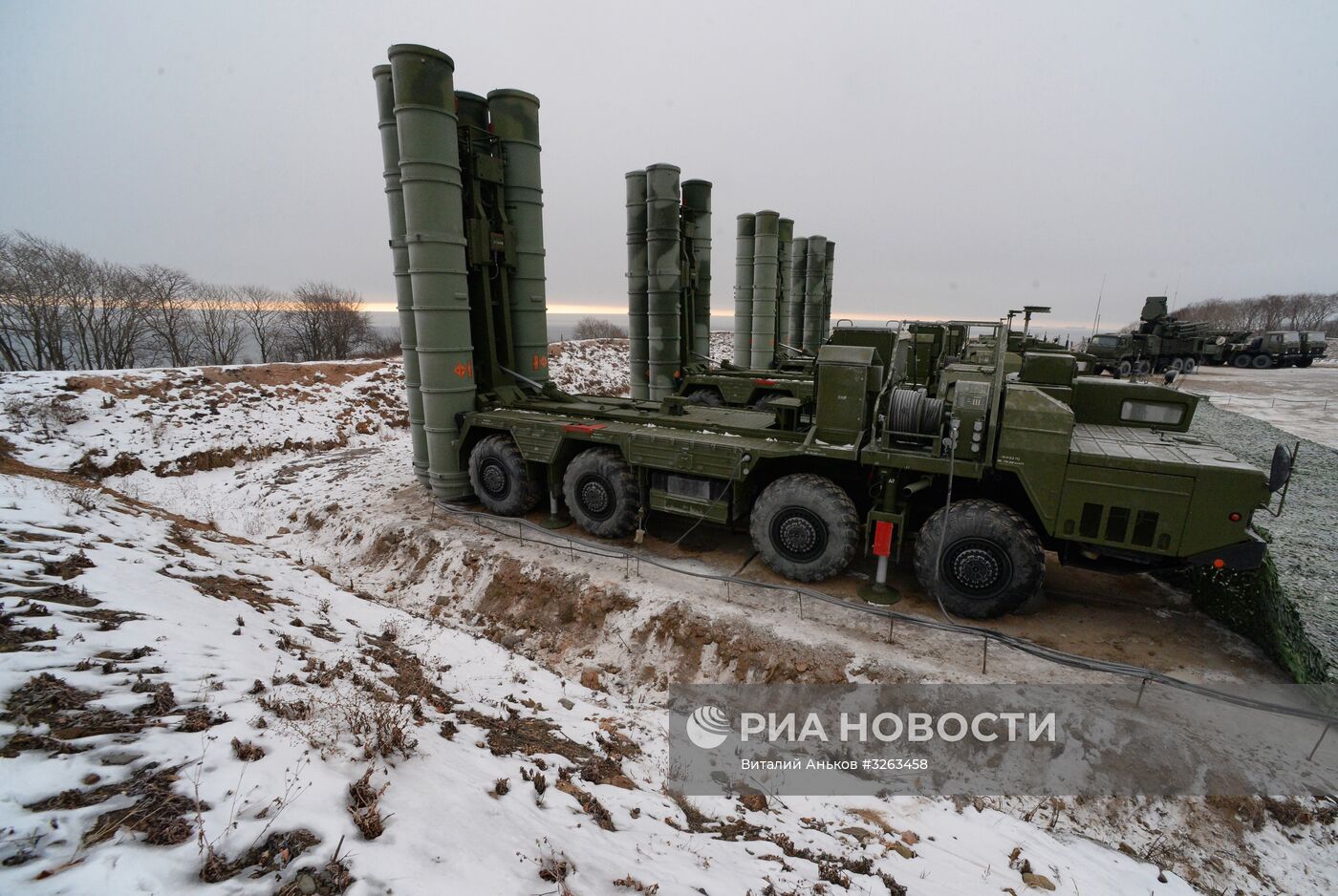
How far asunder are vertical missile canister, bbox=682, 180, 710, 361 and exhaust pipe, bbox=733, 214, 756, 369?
7.88ft

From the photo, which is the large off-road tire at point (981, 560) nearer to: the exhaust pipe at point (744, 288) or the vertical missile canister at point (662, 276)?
the vertical missile canister at point (662, 276)

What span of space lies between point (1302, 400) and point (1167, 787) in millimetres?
27198

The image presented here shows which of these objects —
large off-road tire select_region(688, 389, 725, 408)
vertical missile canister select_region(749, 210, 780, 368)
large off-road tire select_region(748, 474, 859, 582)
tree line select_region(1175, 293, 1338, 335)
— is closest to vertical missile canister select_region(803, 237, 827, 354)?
vertical missile canister select_region(749, 210, 780, 368)

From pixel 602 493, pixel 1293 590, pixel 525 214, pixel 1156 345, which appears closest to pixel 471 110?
pixel 525 214

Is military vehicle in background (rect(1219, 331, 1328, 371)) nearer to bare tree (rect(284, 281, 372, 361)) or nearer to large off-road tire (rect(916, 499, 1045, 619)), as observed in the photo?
large off-road tire (rect(916, 499, 1045, 619))

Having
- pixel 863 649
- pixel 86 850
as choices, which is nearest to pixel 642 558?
pixel 863 649

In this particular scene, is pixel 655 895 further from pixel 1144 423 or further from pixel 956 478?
pixel 1144 423

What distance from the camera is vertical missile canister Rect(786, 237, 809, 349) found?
85.1 feet

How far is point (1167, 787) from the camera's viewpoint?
4.81 meters

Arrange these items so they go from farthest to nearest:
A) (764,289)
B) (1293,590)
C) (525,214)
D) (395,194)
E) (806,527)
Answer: (764,289)
(525,214)
(395,194)
(806,527)
(1293,590)

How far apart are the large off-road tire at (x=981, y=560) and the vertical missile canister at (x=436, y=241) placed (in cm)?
831

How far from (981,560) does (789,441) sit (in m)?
2.84

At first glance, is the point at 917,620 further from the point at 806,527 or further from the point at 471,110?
the point at 471,110

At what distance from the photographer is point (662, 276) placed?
15.1 m
